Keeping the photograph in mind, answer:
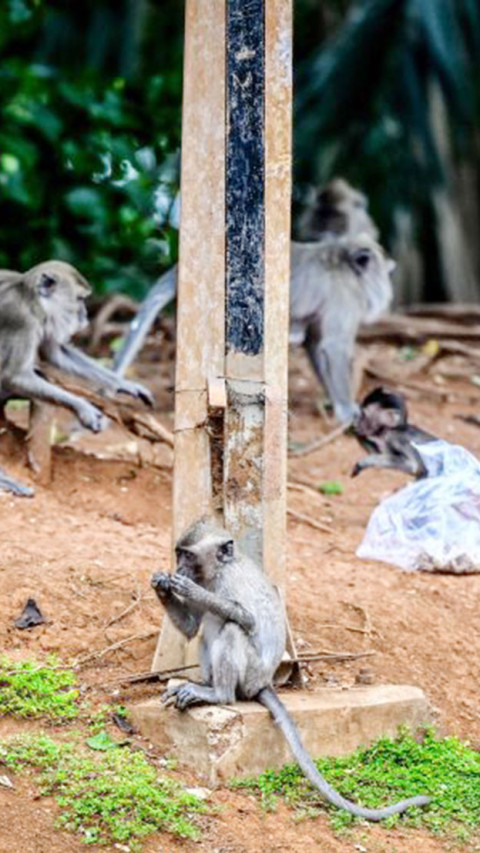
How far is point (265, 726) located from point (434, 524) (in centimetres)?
240

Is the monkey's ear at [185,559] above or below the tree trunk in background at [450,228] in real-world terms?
below

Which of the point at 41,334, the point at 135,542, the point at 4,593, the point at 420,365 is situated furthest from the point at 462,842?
the point at 420,365

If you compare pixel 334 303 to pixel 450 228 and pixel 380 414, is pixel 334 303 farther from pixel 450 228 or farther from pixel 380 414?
pixel 450 228

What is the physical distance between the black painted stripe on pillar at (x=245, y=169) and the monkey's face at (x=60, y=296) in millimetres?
2791

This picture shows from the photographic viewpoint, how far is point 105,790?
4.79 meters

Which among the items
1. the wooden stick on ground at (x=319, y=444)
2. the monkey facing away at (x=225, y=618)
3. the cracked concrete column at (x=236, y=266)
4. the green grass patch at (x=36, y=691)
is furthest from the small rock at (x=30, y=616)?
the wooden stick on ground at (x=319, y=444)

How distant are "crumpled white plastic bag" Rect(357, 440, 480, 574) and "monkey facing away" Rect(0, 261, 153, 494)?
61.0 inches

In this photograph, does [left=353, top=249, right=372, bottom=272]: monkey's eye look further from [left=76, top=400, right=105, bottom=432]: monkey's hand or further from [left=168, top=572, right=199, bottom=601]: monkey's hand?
[left=168, top=572, right=199, bottom=601]: monkey's hand

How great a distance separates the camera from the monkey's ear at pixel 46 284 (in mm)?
7996

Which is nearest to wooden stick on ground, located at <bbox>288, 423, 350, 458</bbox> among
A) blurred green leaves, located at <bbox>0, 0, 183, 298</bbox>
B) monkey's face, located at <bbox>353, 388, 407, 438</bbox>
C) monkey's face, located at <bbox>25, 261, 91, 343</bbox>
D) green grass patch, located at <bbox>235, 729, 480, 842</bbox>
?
monkey's face, located at <bbox>353, 388, 407, 438</bbox>

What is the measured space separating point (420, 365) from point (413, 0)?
449cm

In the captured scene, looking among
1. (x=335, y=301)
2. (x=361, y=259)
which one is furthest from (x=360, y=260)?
(x=335, y=301)

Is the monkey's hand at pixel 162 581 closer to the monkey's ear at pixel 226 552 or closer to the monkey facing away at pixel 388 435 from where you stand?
the monkey's ear at pixel 226 552

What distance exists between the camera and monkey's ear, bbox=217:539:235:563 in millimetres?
5262
